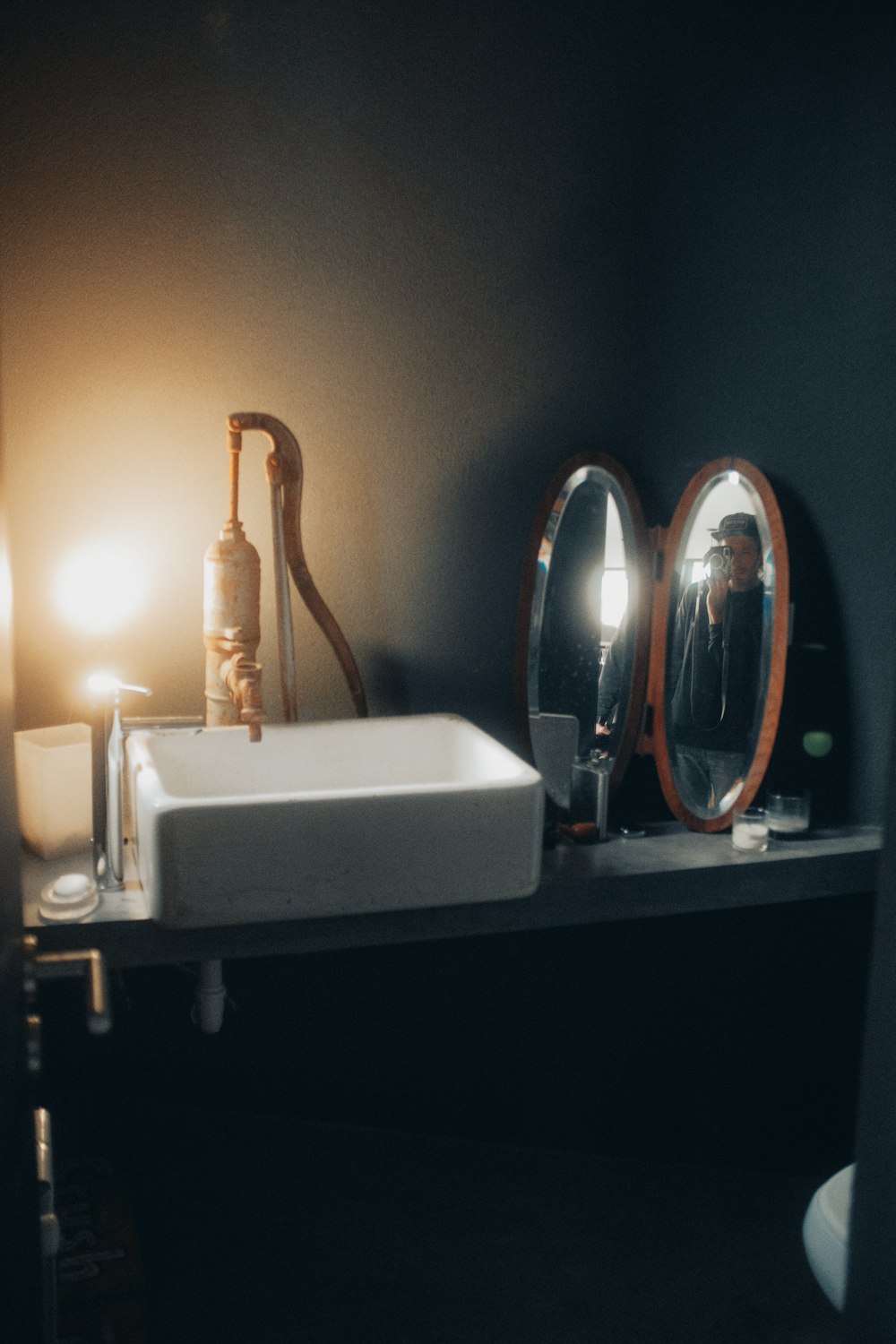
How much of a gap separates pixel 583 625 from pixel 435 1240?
3.67 feet

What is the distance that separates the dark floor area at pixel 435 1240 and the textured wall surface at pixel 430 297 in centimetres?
81

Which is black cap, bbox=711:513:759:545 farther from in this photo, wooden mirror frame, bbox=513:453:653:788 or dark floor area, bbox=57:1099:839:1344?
dark floor area, bbox=57:1099:839:1344

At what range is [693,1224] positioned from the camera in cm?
187

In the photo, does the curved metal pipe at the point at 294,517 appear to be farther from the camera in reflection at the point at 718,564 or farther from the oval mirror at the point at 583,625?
the camera in reflection at the point at 718,564

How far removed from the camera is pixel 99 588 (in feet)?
5.14

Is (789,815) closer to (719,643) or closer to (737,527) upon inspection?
(719,643)

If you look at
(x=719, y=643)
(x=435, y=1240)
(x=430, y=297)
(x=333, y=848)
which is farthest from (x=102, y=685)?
(x=435, y=1240)

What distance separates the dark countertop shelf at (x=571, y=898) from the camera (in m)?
1.35


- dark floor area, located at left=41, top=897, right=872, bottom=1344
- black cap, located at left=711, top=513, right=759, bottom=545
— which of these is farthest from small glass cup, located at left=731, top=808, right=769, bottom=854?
black cap, located at left=711, top=513, right=759, bottom=545

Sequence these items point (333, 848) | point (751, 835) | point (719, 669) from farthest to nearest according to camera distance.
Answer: point (719, 669)
point (751, 835)
point (333, 848)

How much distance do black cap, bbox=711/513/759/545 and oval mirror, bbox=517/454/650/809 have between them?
138mm

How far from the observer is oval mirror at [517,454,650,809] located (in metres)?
1.81

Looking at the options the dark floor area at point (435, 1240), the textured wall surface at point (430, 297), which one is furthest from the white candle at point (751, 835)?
the dark floor area at point (435, 1240)


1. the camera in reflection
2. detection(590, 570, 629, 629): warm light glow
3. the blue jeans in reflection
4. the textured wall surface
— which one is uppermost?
the textured wall surface
